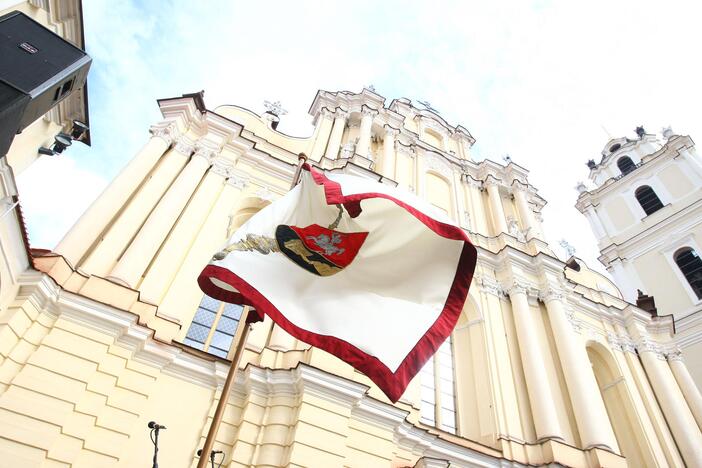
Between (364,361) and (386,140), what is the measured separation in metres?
13.6

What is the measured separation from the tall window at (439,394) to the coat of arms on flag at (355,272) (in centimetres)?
593

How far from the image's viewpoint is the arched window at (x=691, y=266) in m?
23.7

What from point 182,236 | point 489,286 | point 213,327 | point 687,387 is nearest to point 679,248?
point 687,387

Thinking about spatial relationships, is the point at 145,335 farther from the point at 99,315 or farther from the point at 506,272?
A: the point at 506,272

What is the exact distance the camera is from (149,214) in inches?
407

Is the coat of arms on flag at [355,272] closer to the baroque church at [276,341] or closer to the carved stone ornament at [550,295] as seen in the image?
the baroque church at [276,341]

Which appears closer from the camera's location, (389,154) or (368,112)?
(389,154)

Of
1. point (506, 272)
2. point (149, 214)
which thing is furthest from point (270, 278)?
point (506, 272)

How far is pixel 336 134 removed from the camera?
55.3 feet

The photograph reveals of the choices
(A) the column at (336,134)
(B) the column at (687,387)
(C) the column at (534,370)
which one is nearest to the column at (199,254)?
(A) the column at (336,134)

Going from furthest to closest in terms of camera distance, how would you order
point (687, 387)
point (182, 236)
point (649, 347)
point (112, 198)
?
point (649, 347) < point (687, 387) < point (182, 236) < point (112, 198)

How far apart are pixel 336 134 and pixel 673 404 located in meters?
13.6

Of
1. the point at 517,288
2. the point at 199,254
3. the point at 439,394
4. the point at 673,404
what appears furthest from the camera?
the point at 517,288

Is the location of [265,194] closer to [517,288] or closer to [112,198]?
[112,198]
